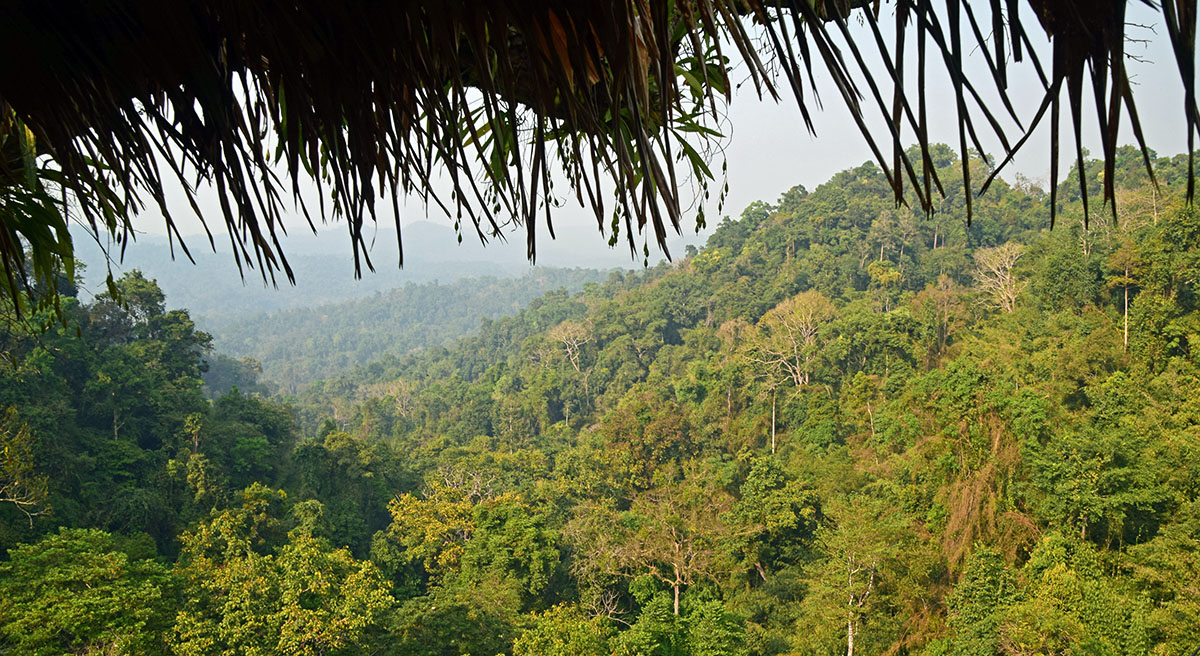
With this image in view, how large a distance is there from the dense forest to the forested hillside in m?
45.4

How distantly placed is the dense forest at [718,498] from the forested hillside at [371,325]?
149 feet

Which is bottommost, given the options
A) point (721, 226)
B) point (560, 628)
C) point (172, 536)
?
point (560, 628)

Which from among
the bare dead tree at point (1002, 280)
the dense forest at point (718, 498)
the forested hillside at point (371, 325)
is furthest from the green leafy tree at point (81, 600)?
the forested hillside at point (371, 325)

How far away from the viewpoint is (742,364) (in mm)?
20250

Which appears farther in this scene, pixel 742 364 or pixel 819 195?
pixel 819 195

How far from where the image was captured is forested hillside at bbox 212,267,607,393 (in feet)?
218

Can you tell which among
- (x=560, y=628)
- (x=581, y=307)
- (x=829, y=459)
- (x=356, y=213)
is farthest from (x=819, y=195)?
(x=356, y=213)

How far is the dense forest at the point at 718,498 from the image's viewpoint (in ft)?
26.9

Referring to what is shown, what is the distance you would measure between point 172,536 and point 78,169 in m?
13.3

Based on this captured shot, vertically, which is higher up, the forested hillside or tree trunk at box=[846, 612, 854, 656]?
the forested hillside

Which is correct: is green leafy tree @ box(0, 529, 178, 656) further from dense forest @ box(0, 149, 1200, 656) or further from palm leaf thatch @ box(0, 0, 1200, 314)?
palm leaf thatch @ box(0, 0, 1200, 314)

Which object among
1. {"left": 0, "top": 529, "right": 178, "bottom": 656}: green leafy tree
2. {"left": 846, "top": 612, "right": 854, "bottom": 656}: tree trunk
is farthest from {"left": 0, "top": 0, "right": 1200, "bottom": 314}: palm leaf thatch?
{"left": 846, "top": 612, "right": 854, "bottom": 656}: tree trunk

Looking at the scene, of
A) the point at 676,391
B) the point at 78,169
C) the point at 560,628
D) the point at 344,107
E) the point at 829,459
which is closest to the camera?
the point at 344,107

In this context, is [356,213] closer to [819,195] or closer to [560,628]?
[560,628]
